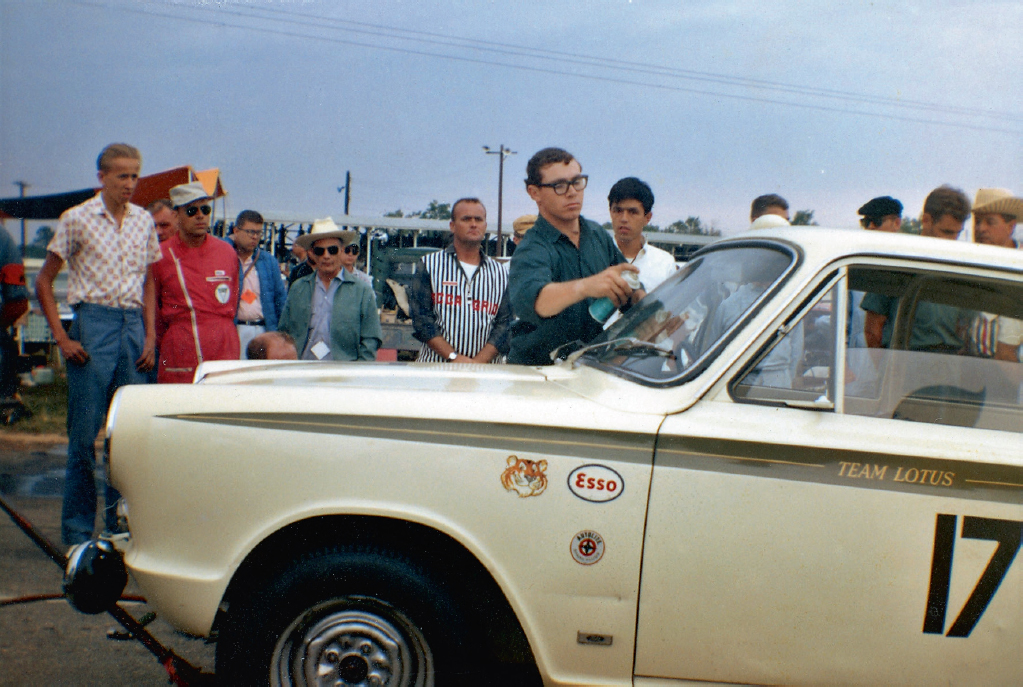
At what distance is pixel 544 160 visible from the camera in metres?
3.65

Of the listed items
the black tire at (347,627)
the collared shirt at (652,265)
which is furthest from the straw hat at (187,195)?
the black tire at (347,627)

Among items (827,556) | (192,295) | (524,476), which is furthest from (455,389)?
(192,295)

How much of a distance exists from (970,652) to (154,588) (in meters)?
2.29

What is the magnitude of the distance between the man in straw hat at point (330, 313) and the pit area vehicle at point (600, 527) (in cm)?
251

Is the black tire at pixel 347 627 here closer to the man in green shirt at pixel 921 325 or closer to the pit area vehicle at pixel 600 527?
the pit area vehicle at pixel 600 527

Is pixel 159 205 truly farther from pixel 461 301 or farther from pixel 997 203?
pixel 997 203

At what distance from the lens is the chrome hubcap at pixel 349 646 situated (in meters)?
2.23

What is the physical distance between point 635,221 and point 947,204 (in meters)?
1.56

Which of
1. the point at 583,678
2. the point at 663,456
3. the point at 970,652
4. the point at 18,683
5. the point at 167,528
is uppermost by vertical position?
the point at 663,456

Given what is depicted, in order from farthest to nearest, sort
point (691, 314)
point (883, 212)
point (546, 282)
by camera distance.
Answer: point (883, 212) → point (546, 282) → point (691, 314)

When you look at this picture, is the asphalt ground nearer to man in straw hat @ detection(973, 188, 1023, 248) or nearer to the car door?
the car door

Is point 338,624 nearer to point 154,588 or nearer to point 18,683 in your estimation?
point 154,588

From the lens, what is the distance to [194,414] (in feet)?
7.49

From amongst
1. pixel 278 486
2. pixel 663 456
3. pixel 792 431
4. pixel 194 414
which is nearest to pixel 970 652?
pixel 792 431
